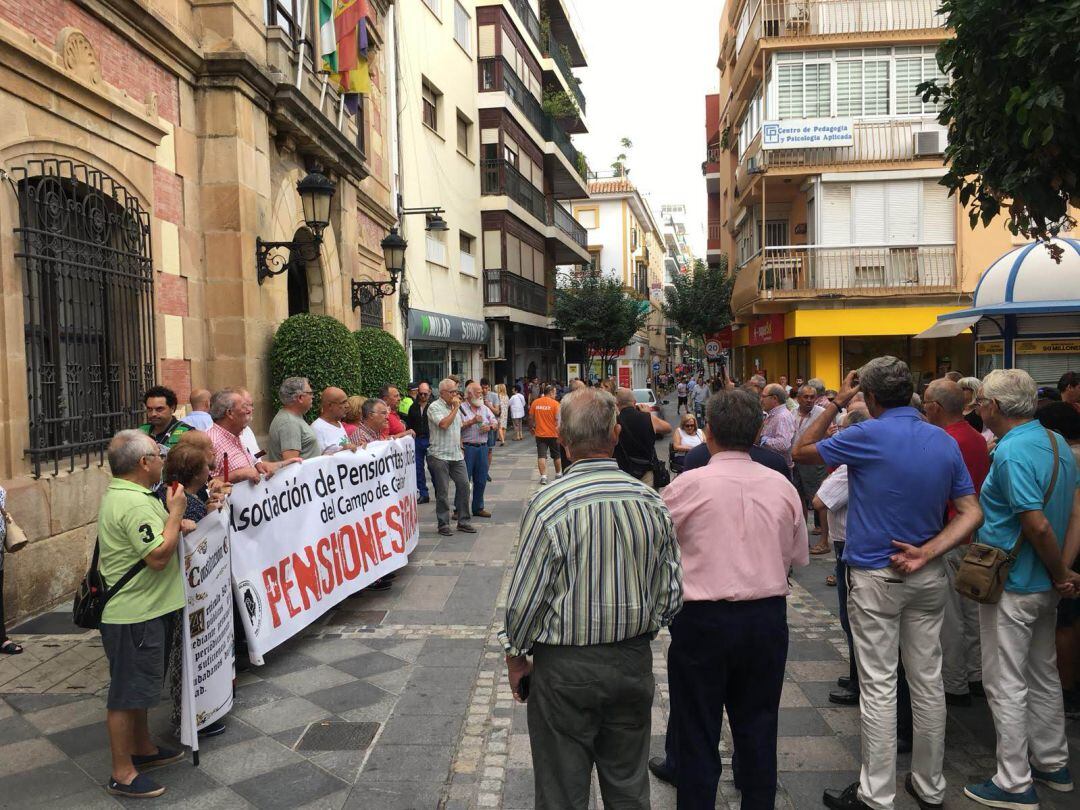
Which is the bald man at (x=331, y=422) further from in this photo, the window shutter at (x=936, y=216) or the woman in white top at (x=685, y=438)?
the window shutter at (x=936, y=216)

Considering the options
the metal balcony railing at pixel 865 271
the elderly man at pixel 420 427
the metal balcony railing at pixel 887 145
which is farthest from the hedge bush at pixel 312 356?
the metal balcony railing at pixel 887 145

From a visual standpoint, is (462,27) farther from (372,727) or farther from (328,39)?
(372,727)

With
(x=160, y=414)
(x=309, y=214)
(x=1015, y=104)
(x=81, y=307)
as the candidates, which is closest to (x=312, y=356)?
(x=309, y=214)

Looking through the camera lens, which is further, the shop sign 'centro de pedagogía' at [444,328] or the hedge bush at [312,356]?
the shop sign 'centro de pedagogía' at [444,328]

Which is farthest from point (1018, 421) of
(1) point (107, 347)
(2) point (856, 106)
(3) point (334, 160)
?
(2) point (856, 106)

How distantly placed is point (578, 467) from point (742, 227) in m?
28.3

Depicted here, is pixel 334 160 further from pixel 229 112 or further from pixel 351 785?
pixel 351 785

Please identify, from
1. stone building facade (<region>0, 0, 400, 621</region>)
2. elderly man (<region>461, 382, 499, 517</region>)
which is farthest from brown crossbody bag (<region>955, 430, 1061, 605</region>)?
elderly man (<region>461, 382, 499, 517</region>)

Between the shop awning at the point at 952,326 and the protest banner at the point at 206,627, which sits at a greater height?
the shop awning at the point at 952,326

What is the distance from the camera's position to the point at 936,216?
70.2ft

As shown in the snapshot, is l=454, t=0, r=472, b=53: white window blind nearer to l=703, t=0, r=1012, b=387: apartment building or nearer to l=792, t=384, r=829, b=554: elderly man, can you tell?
l=703, t=0, r=1012, b=387: apartment building

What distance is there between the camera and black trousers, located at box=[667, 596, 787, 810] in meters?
3.11

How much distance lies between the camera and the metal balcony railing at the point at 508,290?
27859 millimetres

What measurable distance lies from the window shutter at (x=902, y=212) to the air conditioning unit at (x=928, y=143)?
28.8 inches
